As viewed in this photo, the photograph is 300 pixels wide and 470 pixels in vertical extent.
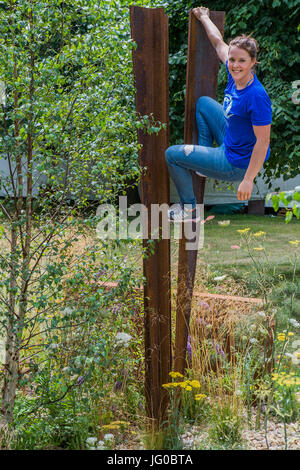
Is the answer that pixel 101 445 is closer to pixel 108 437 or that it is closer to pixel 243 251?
pixel 108 437

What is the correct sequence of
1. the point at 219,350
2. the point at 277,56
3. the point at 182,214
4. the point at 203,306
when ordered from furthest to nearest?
the point at 277,56 < the point at 203,306 < the point at 219,350 < the point at 182,214

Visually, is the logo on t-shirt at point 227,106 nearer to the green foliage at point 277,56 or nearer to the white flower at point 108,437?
the white flower at point 108,437

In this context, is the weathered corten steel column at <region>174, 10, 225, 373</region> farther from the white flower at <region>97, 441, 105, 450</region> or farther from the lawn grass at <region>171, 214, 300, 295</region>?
the lawn grass at <region>171, 214, 300, 295</region>

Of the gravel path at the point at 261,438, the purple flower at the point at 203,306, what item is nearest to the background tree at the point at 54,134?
the gravel path at the point at 261,438

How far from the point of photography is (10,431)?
2.74 meters

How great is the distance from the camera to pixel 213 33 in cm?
295

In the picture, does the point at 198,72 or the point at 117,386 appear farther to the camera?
the point at 117,386

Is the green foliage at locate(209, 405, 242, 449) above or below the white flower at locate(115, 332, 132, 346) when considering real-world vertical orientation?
below

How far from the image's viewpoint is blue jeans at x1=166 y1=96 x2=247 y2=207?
111 inches

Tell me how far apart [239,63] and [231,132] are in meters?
0.34

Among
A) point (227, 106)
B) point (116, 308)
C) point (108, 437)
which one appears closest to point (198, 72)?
point (227, 106)

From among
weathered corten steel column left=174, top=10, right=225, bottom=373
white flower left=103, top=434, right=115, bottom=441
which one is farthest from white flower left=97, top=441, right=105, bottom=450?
weathered corten steel column left=174, top=10, right=225, bottom=373

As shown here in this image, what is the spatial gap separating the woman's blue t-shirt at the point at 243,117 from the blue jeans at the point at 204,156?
0.06m

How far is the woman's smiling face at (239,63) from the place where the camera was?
261cm
